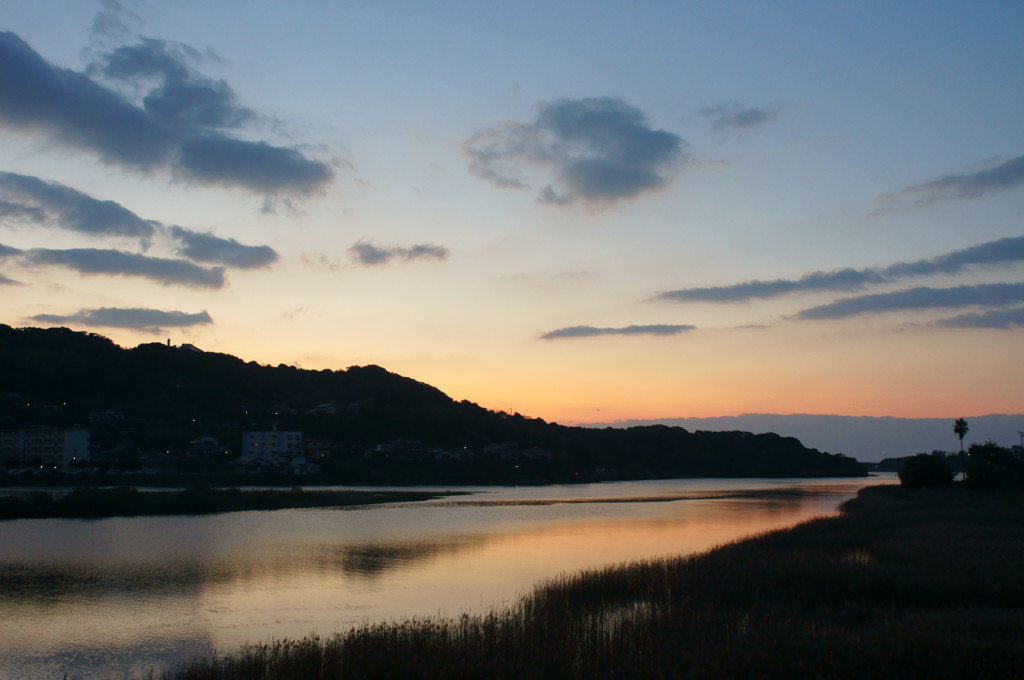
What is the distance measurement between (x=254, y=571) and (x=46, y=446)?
280 feet

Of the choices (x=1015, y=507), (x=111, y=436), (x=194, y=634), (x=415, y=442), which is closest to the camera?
(x=194, y=634)

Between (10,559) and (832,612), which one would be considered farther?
(10,559)

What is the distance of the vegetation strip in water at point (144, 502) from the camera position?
153ft

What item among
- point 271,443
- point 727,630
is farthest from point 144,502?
point 271,443

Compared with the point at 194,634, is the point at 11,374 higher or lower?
higher

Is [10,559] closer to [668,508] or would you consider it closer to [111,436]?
[668,508]

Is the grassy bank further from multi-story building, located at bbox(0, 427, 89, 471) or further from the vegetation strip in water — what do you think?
multi-story building, located at bbox(0, 427, 89, 471)

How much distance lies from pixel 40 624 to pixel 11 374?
12177 centimetres

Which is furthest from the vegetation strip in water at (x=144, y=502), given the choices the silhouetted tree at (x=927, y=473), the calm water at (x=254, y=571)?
the silhouetted tree at (x=927, y=473)

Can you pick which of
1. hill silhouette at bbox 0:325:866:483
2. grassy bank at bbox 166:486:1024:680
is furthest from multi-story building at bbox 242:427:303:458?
grassy bank at bbox 166:486:1024:680

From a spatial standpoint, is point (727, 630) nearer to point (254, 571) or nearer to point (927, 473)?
point (254, 571)

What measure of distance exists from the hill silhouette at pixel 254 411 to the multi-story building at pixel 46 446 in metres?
5.85

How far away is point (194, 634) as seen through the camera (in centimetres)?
1759

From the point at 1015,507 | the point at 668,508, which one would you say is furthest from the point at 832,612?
the point at 668,508
